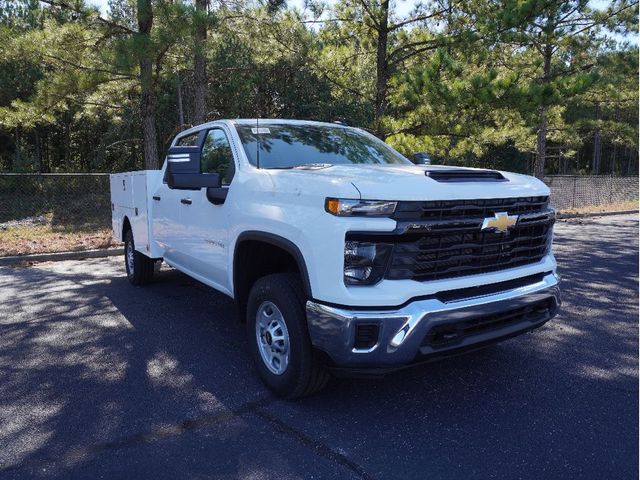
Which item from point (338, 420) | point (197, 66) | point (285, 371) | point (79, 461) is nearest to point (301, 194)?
point (285, 371)

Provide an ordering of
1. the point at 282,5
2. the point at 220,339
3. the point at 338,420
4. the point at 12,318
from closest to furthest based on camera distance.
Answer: the point at 338,420, the point at 220,339, the point at 12,318, the point at 282,5

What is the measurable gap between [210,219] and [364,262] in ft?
6.19

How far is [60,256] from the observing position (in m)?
9.40

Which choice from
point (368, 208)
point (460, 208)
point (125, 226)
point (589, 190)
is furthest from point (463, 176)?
point (589, 190)

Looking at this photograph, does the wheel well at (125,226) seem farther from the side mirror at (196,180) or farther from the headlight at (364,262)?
the headlight at (364,262)

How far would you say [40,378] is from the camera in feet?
12.9

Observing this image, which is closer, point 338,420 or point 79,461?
point 79,461

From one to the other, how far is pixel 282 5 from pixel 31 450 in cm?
1062

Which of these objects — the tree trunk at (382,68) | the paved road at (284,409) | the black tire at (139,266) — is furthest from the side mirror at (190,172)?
the tree trunk at (382,68)

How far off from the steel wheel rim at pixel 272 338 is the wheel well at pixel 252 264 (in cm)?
37

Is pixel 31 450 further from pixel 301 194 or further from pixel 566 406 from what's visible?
pixel 566 406

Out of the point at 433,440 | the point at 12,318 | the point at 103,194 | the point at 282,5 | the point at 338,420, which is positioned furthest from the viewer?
the point at 103,194

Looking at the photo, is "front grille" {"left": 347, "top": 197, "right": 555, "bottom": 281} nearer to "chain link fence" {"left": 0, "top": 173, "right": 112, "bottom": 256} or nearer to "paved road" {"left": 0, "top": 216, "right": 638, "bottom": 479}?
"paved road" {"left": 0, "top": 216, "right": 638, "bottom": 479}

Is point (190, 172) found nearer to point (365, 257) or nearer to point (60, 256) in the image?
point (365, 257)
